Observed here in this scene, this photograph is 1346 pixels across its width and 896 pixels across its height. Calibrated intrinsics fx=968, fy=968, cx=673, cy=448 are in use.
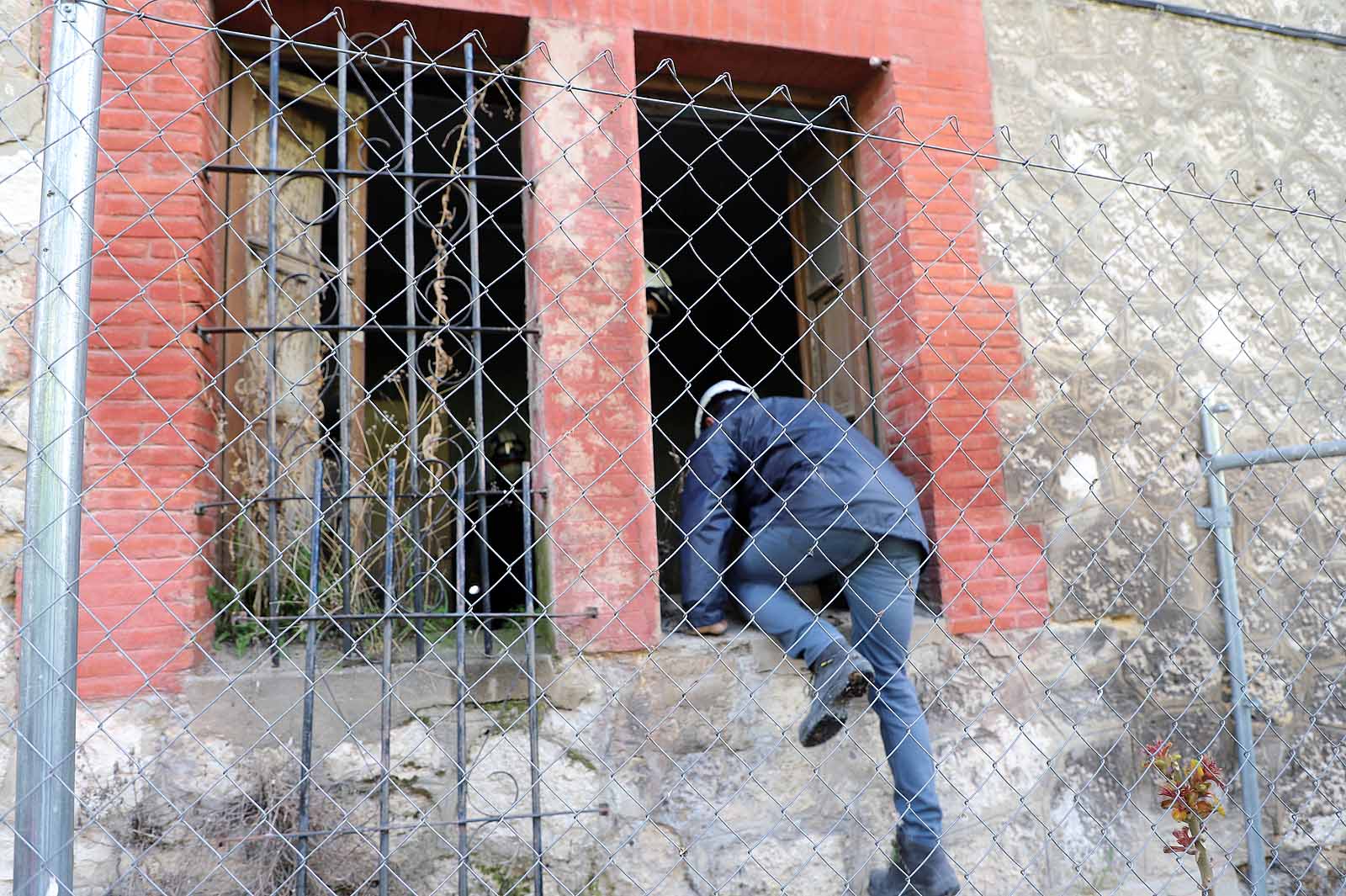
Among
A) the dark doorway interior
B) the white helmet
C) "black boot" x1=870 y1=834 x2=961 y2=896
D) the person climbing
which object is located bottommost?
"black boot" x1=870 y1=834 x2=961 y2=896

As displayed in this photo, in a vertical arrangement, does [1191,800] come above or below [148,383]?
below

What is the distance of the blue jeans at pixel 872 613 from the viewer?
3.01 meters

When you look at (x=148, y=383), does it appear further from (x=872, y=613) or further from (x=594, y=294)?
(x=872, y=613)

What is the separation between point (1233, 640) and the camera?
11.5ft

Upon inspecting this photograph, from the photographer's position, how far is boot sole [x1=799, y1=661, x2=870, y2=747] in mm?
2938

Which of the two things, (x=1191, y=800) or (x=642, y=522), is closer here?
(x=1191, y=800)

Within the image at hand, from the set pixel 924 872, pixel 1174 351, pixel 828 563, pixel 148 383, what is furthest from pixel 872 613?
pixel 148 383

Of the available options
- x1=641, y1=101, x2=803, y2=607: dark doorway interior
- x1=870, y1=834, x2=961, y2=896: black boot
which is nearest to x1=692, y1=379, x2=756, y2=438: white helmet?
x1=641, y1=101, x2=803, y2=607: dark doorway interior

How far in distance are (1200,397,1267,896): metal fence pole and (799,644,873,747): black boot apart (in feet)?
4.41

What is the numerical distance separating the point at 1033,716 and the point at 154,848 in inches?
109

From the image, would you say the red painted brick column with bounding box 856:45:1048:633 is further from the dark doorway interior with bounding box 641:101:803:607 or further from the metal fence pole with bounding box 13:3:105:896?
the metal fence pole with bounding box 13:3:105:896

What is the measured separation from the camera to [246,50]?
10.8 ft

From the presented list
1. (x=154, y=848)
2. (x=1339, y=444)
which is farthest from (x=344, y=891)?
(x=1339, y=444)

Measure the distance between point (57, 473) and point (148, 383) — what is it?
1.25 meters
